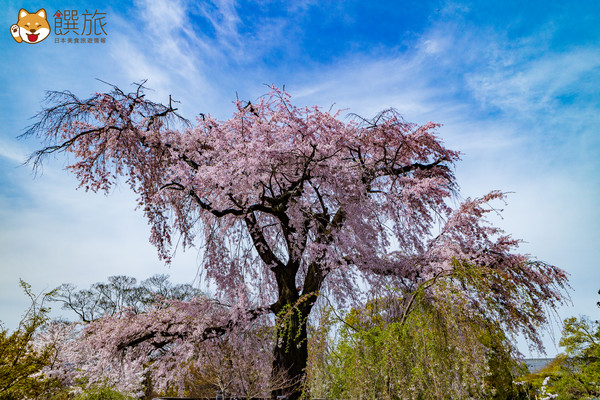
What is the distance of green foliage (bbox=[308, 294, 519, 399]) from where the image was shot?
4.01 metres

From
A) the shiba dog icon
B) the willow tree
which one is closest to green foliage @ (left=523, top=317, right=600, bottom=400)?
the willow tree

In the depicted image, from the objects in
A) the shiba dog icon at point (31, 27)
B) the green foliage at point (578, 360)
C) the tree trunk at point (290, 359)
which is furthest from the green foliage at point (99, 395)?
the green foliage at point (578, 360)

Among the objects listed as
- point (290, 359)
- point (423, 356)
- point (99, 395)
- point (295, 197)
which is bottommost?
point (99, 395)

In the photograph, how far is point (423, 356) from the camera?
167 inches

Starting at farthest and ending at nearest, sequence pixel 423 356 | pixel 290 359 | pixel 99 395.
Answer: pixel 290 359 < pixel 99 395 < pixel 423 356

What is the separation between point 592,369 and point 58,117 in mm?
11458

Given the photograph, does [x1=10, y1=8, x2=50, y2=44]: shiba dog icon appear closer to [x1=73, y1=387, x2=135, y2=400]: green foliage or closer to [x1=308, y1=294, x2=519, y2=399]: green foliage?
[x1=73, y1=387, x2=135, y2=400]: green foliage

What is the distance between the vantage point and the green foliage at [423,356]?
401 centimetres

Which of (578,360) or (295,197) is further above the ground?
(295,197)

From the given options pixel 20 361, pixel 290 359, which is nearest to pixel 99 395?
pixel 20 361

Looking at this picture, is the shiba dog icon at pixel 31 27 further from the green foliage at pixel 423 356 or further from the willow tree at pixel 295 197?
the green foliage at pixel 423 356

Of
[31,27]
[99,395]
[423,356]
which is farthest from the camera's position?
[31,27]

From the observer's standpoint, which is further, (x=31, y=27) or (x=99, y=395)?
(x=31, y=27)

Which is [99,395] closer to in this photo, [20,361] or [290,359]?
[20,361]
